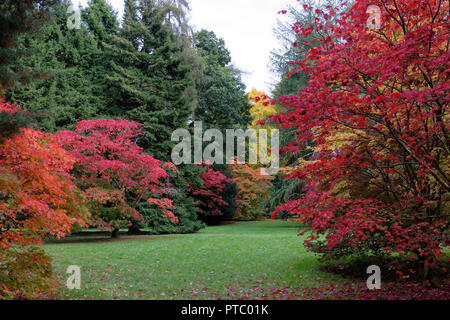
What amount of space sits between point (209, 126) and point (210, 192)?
4.22 m

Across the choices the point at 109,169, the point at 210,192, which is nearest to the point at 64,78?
the point at 109,169

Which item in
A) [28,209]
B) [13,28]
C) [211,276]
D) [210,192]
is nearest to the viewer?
[13,28]

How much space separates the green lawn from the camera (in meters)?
6.52

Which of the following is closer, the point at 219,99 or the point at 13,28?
the point at 13,28

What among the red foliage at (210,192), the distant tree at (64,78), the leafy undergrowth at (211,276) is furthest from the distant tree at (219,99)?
the leafy undergrowth at (211,276)

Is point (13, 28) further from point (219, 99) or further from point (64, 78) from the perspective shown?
point (219, 99)

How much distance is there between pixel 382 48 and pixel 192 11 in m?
17.3

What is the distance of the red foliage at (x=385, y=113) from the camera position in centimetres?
514

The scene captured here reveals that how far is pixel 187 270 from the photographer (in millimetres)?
8641

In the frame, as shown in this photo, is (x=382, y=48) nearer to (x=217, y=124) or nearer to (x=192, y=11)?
(x=192, y=11)

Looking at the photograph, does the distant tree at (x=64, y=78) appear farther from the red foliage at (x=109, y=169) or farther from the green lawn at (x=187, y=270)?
the green lawn at (x=187, y=270)

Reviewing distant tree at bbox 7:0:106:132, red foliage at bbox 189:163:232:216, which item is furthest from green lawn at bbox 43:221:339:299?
red foliage at bbox 189:163:232:216

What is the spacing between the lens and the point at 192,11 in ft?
69.8
